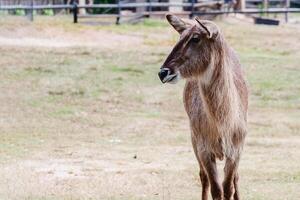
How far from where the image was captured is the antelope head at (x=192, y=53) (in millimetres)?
8430

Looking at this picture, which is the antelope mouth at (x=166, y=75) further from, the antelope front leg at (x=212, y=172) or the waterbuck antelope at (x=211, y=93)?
the antelope front leg at (x=212, y=172)

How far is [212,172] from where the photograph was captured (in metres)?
9.27

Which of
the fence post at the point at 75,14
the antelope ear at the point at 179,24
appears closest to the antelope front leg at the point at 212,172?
the antelope ear at the point at 179,24

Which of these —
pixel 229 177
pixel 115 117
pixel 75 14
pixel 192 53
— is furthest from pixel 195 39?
pixel 75 14

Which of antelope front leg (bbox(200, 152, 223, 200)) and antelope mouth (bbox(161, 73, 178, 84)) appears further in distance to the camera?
antelope front leg (bbox(200, 152, 223, 200))

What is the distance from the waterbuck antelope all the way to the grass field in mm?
1616

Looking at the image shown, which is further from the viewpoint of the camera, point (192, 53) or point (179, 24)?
point (179, 24)

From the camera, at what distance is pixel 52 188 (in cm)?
1132

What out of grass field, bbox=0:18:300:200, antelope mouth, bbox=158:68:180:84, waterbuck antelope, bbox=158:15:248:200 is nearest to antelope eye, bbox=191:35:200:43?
waterbuck antelope, bbox=158:15:248:200

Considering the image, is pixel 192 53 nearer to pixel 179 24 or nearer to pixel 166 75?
pixel 166 75

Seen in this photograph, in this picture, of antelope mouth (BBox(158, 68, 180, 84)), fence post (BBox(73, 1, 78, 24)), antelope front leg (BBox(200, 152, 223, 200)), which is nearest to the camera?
antelope mouth (BBox(158, 68, 180, 84))

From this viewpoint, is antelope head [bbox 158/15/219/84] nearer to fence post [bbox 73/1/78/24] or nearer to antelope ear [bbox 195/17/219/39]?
antelope ear [bbox 195/17/219/39]

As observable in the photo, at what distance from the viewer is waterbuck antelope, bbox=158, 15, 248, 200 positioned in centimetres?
853

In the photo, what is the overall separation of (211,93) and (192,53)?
502mm
